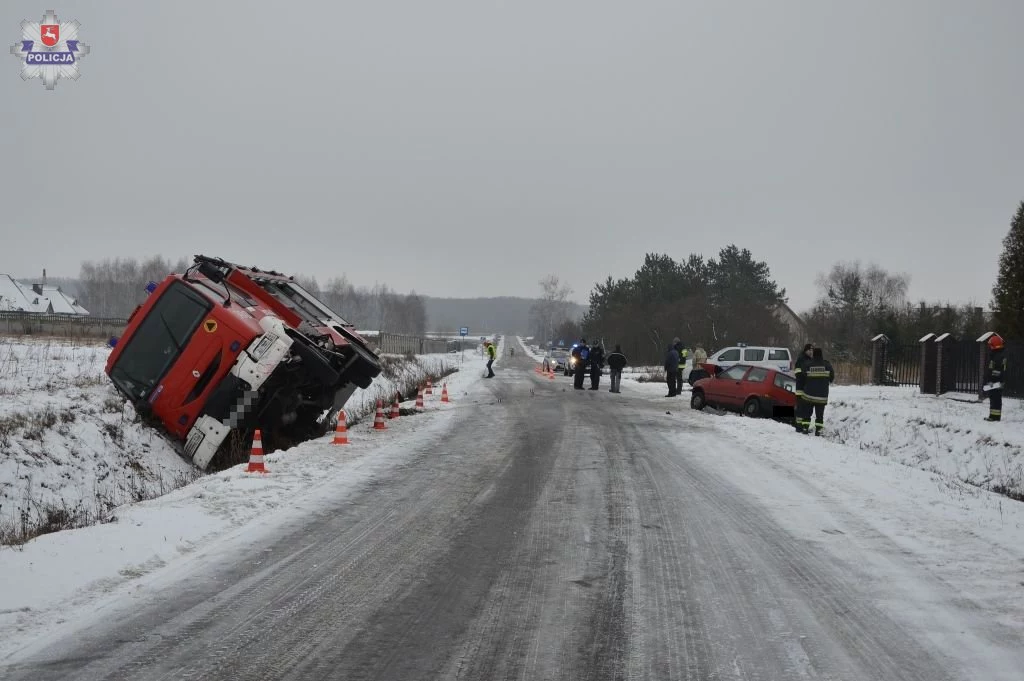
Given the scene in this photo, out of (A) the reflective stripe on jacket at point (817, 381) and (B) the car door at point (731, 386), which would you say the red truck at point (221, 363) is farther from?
(B) the car door at point (731, 386)

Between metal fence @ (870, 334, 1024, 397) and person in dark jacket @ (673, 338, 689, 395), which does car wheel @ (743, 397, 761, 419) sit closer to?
person in dark jacket @ (673, 338, 689, 395)

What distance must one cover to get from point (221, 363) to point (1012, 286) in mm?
25858

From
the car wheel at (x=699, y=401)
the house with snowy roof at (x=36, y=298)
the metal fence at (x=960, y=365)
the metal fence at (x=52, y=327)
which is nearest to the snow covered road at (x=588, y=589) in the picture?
the car wheel at (x=699, y=401)

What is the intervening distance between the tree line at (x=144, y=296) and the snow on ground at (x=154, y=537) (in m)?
132

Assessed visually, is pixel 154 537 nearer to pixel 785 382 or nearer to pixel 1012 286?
pixel 785 382

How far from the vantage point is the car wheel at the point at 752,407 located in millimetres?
19109

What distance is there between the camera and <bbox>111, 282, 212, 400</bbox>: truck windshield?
38.2 ft

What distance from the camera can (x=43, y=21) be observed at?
2125 centimetres

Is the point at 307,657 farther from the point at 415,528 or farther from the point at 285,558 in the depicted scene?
the point at 415,528

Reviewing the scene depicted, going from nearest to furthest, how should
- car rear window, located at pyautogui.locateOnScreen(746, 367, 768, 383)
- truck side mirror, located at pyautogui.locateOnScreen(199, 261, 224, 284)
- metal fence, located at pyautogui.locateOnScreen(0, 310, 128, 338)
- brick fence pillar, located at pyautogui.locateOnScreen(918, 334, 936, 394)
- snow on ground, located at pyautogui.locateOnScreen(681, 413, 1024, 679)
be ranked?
snow on ground, located at pyautogui.locateOnScreen(681, 413, 1024, 679), truck side mirror, located at pyautogui.locateOnScreen(199, 261, 224, 284), car rear window, located at pyautogui.locateOnScreen(746, 367, 768, 383), brick fence pillar, located at pyautogui.locateOnScreen(918, 334, 936, 394), metal fence, located at pyautogui.locateOnScreen(0, 310, 128, 338)

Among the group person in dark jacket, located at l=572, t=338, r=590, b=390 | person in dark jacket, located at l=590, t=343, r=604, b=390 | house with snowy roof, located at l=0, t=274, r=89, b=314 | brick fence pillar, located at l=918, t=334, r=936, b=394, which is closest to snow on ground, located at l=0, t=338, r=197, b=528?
person in dark jacket, located at l=590, t=343, r=604, b=390

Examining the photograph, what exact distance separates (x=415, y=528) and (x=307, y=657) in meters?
2.98

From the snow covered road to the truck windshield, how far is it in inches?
164

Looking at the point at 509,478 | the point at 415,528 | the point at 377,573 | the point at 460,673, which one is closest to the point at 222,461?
the point at 509,478
